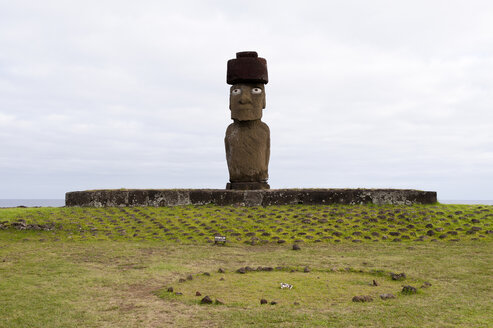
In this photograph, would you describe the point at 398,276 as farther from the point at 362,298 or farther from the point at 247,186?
the point at 247,186

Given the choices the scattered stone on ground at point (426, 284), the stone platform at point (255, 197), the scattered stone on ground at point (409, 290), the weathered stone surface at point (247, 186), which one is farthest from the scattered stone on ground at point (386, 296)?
the weathered stone surface at point (247, 186)

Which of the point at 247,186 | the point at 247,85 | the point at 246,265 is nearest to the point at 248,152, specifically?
the point at 247,186

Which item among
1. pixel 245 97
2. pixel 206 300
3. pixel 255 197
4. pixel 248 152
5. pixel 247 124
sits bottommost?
pixel 206 300

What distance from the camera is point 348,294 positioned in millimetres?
6953

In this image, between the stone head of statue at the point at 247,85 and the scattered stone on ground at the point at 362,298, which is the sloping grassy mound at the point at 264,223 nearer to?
the stone head of statue at the point at 247,85

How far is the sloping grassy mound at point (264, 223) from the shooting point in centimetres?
1265

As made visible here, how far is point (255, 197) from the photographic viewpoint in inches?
643

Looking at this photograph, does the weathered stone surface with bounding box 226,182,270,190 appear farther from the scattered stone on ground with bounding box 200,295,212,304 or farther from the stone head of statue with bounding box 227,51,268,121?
the scattered stone on ground with bounding box 200,295,212,304

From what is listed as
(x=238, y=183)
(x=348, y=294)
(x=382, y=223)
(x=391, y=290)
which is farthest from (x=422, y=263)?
(x=238, y=183)

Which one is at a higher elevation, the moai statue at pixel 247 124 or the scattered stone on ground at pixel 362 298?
the moai statue at pixel 247 124

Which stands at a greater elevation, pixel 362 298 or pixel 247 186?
pixel 247 186

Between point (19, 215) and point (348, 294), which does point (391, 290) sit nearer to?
point (348, 294)

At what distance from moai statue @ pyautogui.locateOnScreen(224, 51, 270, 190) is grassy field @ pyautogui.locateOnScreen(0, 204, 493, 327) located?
2.34 m

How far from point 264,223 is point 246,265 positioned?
4.71 metres
